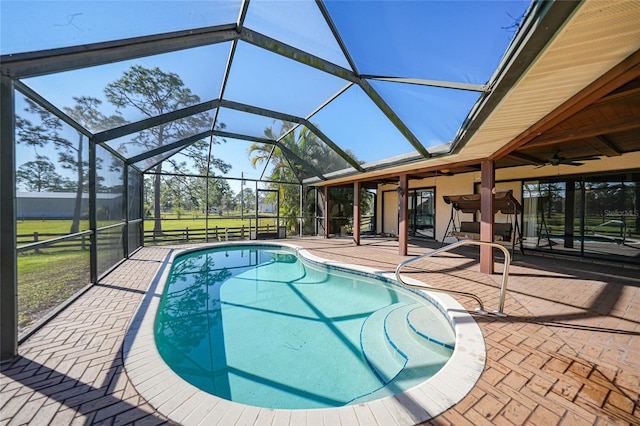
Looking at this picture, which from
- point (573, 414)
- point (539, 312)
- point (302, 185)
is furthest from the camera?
point (302, 185)

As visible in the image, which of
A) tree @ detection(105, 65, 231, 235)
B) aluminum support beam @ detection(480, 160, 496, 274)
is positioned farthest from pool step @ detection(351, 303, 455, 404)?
tree @ detection(105, 65, 231, 235)

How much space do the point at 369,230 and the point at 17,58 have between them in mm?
13189

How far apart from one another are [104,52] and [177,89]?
2.51m

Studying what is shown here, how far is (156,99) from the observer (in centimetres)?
493

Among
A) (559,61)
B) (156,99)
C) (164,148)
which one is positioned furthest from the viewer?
(164,148)

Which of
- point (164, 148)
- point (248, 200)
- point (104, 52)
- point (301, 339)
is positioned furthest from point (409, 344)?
point (248, 200)

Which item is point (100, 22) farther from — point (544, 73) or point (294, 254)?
point (294, 254)

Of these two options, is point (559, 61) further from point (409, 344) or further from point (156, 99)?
point (156, 99)

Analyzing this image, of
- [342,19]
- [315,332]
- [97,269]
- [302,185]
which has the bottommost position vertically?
[315,332]

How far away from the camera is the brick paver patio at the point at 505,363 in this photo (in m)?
1.76

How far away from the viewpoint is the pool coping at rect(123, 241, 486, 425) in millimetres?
1717

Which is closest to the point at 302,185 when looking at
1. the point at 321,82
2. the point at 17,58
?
the point at 321,82

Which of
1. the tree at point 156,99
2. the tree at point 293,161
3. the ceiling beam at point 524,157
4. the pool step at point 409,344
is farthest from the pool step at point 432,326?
the tree at point 293,161

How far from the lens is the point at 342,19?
3.43m
